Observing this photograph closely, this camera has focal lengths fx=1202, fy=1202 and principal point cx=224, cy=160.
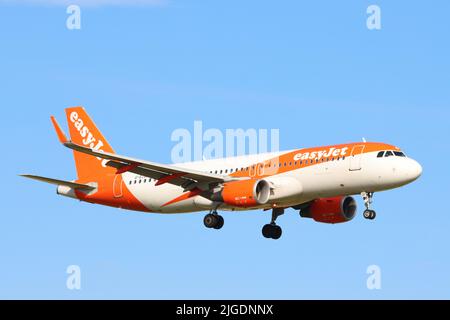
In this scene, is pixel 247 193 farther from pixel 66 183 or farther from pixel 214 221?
pixel 66 183

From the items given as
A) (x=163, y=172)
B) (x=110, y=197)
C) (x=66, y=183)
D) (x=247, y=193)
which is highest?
(x=66, y=183)

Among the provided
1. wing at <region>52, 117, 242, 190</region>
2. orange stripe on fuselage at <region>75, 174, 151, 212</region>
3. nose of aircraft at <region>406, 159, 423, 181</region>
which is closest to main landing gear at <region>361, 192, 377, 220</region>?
nose of aircraft at <region>406, 159, 423, 181</region>

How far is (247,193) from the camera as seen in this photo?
62.7 meters

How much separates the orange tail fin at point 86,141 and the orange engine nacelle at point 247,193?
452 inches

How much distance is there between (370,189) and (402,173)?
1.85 m

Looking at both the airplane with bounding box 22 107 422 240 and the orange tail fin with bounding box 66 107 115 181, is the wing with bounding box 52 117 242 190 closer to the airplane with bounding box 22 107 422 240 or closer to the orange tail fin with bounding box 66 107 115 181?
the airplane with bounding box 22 107 422 240

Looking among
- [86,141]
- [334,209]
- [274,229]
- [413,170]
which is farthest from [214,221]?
[86,141]

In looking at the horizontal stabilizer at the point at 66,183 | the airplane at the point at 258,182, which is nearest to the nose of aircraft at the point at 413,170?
the airplane at the point at 258,182

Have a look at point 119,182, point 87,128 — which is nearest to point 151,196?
point 119,182

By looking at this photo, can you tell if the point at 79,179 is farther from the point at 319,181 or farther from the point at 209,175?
the point at 319,181

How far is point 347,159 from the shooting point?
6178 centimetres

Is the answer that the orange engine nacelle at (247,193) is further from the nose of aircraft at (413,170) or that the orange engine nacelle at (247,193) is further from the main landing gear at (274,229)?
the nose of aircraft at (413,170)

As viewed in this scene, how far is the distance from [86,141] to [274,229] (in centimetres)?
1414

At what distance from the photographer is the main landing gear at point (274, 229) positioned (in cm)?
6844
